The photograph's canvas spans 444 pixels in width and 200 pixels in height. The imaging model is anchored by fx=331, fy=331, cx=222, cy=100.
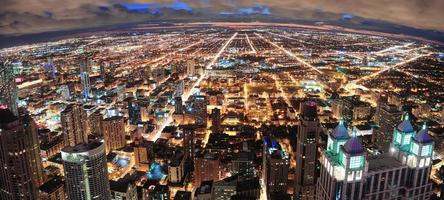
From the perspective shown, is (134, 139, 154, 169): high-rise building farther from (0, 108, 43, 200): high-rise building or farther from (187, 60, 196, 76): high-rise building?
(187, 60, 196, 76): high-rise building

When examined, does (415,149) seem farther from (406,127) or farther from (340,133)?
(340,133)

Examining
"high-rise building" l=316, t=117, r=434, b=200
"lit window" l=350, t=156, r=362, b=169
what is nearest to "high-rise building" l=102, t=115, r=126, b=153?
"high-rise building" l=316, t=117, r=434, b=200

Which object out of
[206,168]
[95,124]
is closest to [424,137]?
[206,168]

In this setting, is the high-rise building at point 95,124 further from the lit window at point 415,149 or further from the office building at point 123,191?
the lit window at point 415,149

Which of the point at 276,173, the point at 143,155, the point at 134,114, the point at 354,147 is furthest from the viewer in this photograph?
the point at 134,114

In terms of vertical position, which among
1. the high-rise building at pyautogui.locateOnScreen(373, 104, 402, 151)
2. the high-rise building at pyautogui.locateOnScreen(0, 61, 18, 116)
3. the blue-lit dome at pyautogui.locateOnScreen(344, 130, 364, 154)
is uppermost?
the blue-lit dome at pyautogui.locateOnScreen(344, 130, 364, 154)

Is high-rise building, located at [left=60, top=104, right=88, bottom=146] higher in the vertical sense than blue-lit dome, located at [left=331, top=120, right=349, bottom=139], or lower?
lower

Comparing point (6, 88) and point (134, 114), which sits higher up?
point (6, 88)

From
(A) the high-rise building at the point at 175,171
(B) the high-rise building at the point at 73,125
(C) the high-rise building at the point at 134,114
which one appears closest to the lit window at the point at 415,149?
(A) the high-rise building at the point at 175,171
